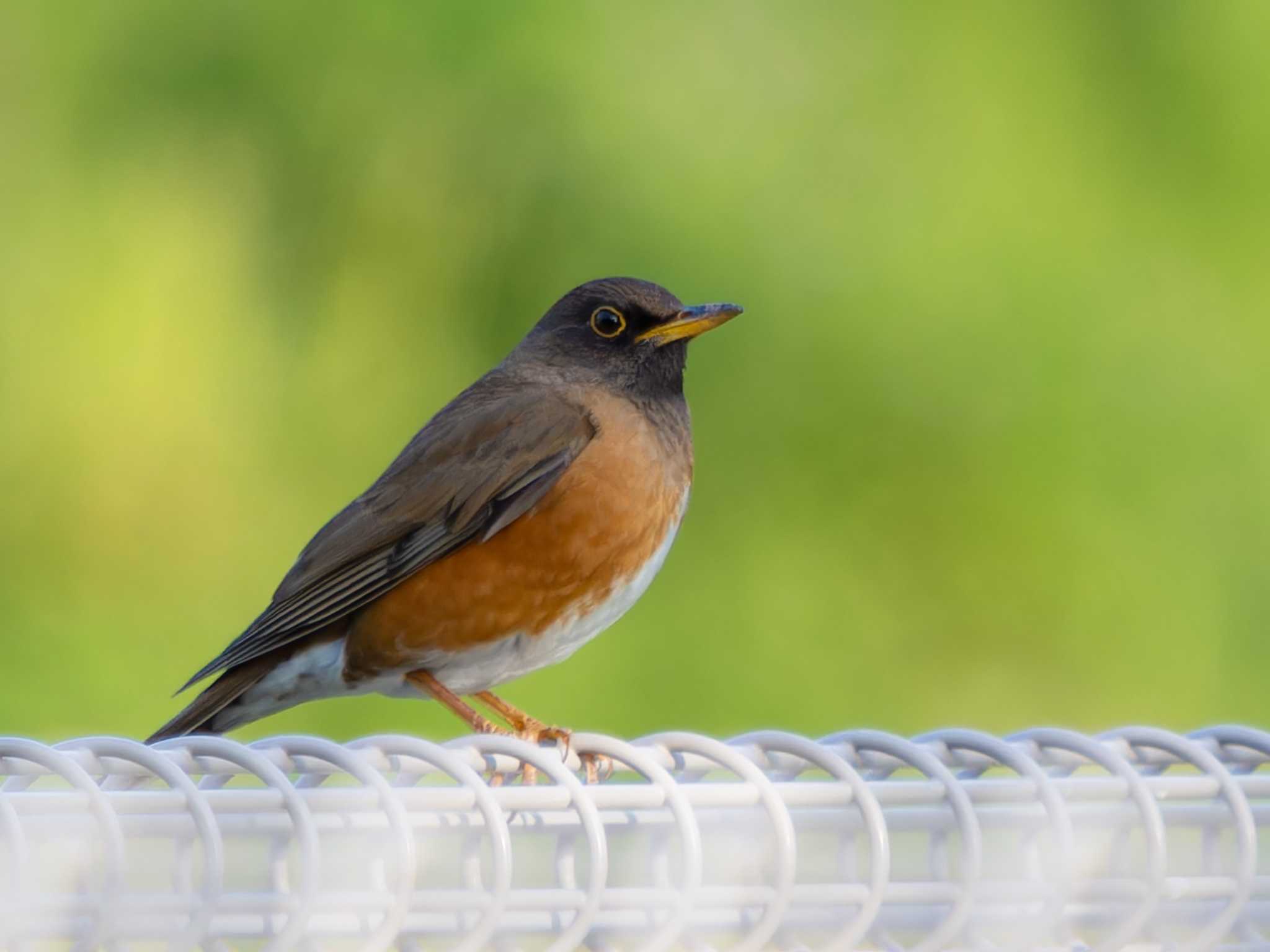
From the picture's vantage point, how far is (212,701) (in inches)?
101

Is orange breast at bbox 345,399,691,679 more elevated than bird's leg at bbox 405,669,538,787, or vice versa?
orange breast at bbox 345,399,691,679

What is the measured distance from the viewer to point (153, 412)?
410 cm

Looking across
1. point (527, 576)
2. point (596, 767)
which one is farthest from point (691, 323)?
point (596, 767)

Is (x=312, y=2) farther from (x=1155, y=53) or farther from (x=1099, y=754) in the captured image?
(x=1099, y=754)

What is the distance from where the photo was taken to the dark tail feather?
8.29ft

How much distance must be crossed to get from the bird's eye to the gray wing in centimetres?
22

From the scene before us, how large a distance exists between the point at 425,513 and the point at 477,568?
18 centimetres

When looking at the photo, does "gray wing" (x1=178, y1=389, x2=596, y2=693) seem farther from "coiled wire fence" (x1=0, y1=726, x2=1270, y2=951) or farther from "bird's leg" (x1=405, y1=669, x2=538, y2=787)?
"coiled wire fence" (x1=0, y1=726, x2=1270, y2=951)

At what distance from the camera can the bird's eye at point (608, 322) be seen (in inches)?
119

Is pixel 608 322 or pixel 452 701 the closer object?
pixel 452 701

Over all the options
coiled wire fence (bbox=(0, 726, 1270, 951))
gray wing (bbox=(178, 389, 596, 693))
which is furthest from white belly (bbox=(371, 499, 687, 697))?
coiled wire fence (bbox=(0, 726, 1270, 951))

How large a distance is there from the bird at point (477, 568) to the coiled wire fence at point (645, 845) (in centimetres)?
110

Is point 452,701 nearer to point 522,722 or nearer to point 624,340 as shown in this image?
point 522,722

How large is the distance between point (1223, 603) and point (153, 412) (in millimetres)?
2735
